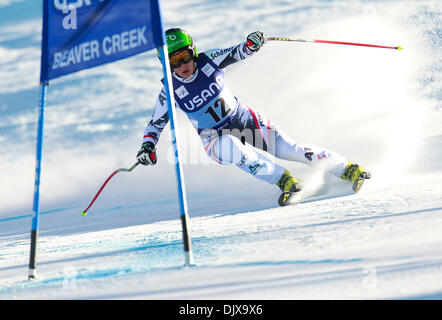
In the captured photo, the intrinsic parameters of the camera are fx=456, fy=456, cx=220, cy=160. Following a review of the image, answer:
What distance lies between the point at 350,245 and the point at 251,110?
6.53 ft

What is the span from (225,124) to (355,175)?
3.79 ft

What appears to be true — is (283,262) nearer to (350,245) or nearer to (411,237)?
(350,245)

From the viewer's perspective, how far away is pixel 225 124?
3.66 m

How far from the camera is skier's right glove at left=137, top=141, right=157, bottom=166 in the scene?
3.43 m

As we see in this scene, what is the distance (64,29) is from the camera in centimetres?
228

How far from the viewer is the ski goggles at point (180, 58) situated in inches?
131

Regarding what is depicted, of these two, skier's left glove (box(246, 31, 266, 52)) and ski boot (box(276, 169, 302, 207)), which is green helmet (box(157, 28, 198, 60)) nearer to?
skier's left glove (box(246, 31, 266, 52))

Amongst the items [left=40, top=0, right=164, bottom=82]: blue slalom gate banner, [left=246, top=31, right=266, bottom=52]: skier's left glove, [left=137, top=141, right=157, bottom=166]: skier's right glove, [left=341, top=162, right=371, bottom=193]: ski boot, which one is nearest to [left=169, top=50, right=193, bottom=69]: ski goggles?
[left=246, top=31, right=266, bottom=52]: skier's left glove

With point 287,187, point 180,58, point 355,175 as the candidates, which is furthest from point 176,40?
point 355,175

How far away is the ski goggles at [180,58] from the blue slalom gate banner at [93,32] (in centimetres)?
113

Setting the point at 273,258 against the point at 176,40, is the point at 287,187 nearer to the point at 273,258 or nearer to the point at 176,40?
the point at 176,40

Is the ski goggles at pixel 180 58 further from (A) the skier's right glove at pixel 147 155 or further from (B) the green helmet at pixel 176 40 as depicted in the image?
(A) the skier's right glove at pixel 147 155

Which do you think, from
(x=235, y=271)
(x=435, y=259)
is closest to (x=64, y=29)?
(x=235, y=271)
